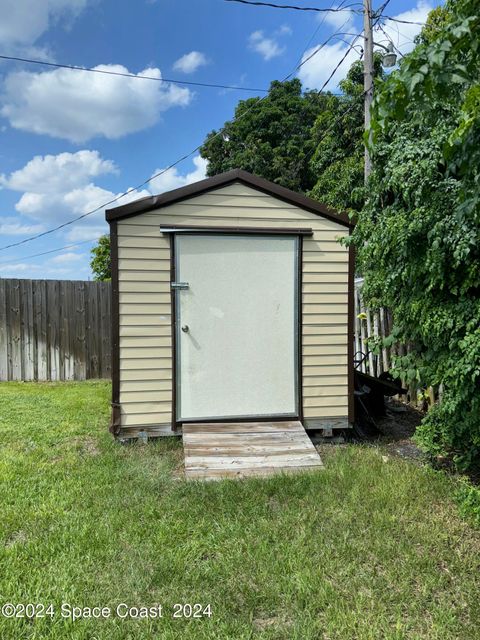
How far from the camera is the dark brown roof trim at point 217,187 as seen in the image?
3.82 m

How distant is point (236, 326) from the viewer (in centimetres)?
408

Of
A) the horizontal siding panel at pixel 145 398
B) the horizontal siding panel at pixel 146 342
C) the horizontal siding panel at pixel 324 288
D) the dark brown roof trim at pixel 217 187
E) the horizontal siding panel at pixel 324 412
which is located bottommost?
the horizontal siding panel at pixel 324 412

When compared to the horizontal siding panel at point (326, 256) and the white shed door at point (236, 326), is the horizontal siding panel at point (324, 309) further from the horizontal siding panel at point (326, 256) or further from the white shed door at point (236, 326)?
the horizontal siding panel at point (326, 256)

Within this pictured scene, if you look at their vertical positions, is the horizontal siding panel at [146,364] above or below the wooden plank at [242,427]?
above

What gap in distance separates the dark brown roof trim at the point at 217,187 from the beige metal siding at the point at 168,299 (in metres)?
0.05

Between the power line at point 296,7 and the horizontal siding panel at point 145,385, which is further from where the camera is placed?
the power line at point 296,7

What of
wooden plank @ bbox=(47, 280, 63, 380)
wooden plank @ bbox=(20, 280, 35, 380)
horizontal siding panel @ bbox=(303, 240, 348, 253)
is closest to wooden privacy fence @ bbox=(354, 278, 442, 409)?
horizontal siding panel @ bbox=(303, 240, 348, 253)

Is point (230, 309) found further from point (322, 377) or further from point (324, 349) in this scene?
point (322, 377)

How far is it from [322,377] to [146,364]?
171 cm

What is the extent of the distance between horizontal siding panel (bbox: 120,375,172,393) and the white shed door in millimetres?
111

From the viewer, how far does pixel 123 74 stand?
7758mm

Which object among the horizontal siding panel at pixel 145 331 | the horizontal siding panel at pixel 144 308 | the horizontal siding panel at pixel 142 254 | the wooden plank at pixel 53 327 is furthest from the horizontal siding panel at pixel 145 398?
the wooden plank at pixel 53 327

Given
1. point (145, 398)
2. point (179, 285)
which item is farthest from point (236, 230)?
point (145, 398)

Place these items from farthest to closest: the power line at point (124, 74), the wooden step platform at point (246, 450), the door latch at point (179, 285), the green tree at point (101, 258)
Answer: the green tree at point (101, 258) < the power line at point (124, 74) < the door latch at point (179, 285) < the wooden step platform at point (246, 450)
